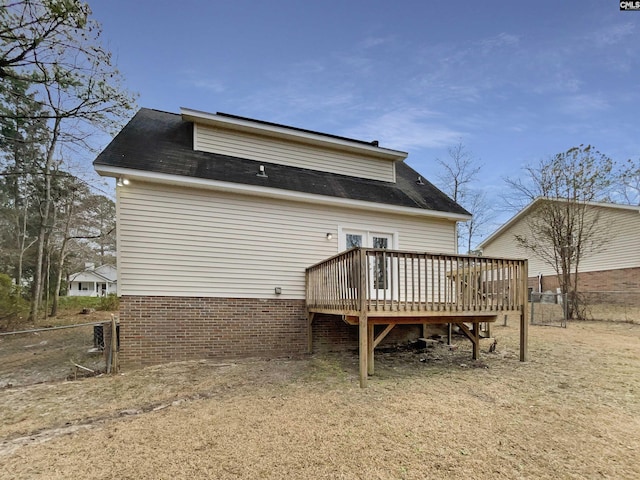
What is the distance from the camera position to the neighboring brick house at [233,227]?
6664 mm

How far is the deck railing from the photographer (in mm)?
5293

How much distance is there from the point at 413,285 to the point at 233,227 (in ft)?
13.3

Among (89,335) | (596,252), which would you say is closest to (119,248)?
(89,335)

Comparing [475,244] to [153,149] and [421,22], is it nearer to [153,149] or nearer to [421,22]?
[421,22]

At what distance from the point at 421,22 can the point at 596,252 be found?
13200mm

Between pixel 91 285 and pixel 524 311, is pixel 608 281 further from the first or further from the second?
pixel 91 285

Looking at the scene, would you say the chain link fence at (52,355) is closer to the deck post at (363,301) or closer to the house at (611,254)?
the deck post at (363,301)

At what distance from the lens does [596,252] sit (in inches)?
615

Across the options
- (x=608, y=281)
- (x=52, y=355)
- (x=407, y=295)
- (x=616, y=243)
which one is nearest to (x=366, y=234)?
(x=407, y=295)

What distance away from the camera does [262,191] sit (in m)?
7.36

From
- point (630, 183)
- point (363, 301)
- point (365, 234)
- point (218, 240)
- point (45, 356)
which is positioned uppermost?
point (630, 183)

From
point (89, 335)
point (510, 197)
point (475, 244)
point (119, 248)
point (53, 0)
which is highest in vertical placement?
point (53, 0)

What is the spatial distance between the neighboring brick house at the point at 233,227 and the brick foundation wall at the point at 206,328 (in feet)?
0.07

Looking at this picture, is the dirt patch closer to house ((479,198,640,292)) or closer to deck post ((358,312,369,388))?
deck post ((358,312,369,388))
